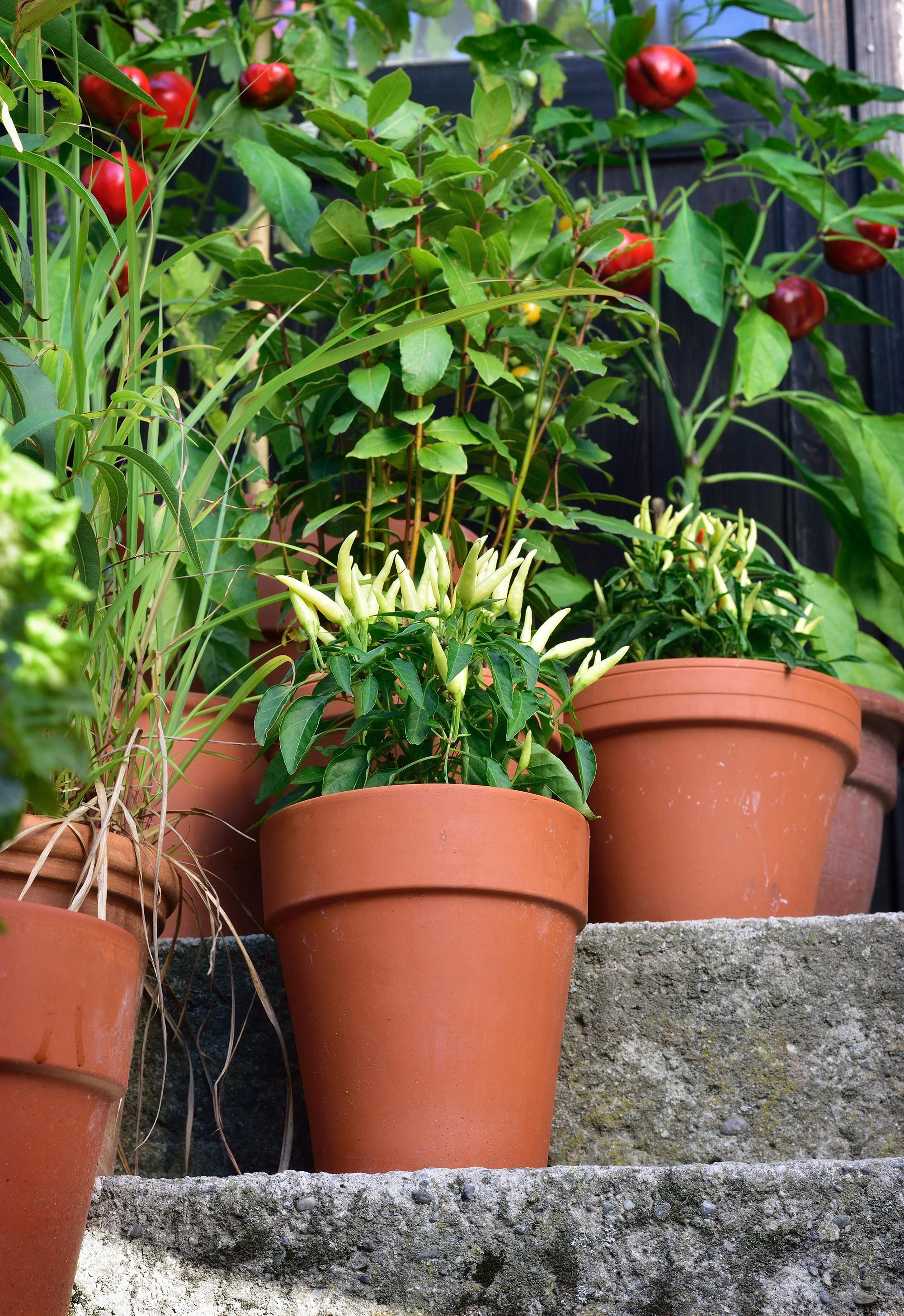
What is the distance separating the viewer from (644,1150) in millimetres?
1016

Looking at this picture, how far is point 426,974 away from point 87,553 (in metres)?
0.43

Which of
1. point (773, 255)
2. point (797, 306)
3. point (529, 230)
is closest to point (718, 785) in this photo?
point (529, 230)

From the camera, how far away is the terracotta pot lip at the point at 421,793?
930 millimetres

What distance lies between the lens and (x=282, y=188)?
4.84 feet

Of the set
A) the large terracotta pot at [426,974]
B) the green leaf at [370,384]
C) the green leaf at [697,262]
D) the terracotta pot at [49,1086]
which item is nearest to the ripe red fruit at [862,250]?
the green leaf at [697,262]

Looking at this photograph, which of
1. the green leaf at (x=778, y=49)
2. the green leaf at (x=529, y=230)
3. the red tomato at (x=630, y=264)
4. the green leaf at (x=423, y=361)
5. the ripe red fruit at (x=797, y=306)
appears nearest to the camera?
the green leaf at (x=423, y=361)

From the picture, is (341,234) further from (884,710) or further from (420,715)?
(884,710)

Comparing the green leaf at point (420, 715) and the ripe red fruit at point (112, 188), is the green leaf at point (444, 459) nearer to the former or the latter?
the green leaf at point (420, 715)

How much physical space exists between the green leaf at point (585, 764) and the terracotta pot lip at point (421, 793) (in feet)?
0.19

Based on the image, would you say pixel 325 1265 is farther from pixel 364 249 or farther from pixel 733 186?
pixel 733 186

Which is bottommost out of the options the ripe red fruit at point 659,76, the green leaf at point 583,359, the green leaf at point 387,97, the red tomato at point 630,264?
the green leaf at point 583,359

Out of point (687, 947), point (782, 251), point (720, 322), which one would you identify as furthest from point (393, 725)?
point (782, 251)

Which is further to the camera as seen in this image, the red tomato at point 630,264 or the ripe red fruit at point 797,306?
the ripe red fruit at point 797,306

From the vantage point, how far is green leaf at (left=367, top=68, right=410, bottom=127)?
1.25 metres
